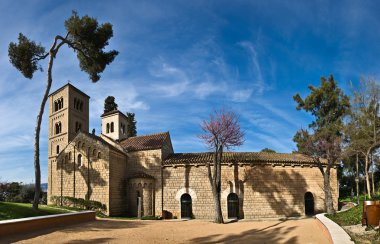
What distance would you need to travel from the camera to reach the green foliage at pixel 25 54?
2164 cm

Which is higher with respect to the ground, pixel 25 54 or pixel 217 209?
pixel 25 54

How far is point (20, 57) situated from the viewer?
21.8m

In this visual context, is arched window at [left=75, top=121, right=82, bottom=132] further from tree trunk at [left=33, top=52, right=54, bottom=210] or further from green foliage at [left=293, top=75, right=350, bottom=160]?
green foliage at [left=293, top=75, right=350, bottom=160]

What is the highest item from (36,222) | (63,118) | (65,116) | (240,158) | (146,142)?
(65,116)

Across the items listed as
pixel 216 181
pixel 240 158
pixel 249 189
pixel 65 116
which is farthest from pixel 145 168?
pixel 65 116

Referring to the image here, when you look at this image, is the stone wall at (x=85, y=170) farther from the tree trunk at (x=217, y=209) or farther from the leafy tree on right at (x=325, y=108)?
the leafy tree on right at (x=325, y=108)

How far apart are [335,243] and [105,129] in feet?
112

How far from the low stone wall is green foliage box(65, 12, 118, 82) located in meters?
11.5

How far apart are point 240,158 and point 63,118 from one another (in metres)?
21.5

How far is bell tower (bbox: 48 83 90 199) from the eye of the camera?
3575 cm

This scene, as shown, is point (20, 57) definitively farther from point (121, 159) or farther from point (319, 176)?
point (319, 176)

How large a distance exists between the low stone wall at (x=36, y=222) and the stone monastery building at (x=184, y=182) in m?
8.38

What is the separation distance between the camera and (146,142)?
29.8m

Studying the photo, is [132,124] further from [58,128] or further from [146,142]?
[146,142]
